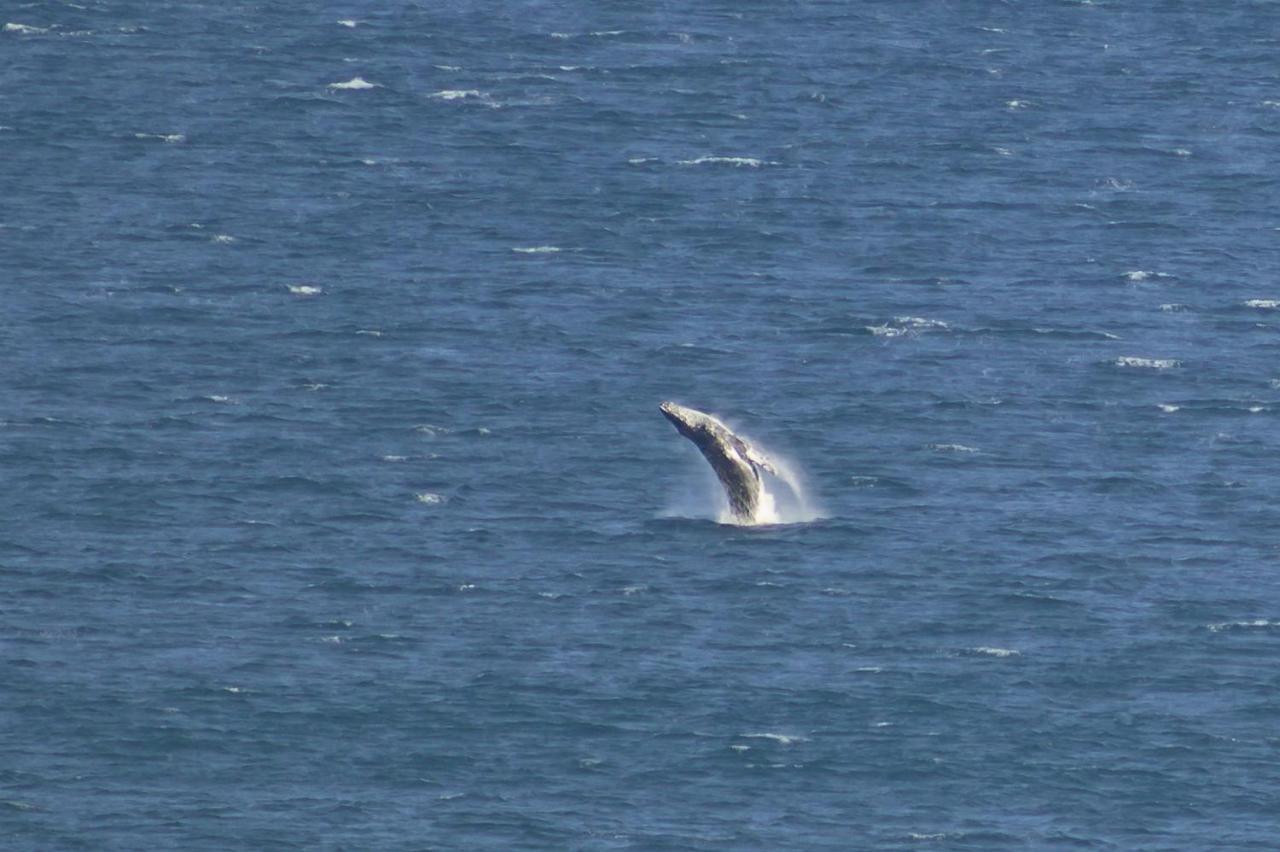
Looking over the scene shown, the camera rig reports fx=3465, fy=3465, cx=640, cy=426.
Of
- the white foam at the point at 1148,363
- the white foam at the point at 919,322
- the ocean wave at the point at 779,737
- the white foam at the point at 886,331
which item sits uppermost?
the white foam at the point at 1148,363

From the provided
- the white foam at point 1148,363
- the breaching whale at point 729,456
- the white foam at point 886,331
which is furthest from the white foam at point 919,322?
the breaching whale at point 729,456

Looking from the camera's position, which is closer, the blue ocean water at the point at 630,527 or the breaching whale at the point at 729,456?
the blue ocean water at the point at 630,527

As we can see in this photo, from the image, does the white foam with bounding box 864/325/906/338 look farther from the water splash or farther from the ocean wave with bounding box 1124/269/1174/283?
the water splash

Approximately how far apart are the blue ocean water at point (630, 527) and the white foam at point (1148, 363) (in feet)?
2.03

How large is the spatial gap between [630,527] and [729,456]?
6683 millimetres

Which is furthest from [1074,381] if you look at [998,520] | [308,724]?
[308,724]

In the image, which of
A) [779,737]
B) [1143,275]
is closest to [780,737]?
[779,737]

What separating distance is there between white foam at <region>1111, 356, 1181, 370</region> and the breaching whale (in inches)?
1208

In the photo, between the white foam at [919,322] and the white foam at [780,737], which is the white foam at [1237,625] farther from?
the white foam at [919,322]

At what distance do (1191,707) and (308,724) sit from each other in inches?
1270

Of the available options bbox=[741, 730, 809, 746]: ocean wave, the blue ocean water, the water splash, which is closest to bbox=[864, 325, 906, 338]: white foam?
the blue ocean water

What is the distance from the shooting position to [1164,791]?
395 ft

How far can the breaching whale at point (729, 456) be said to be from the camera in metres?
140

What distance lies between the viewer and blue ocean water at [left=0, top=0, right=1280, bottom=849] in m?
121
